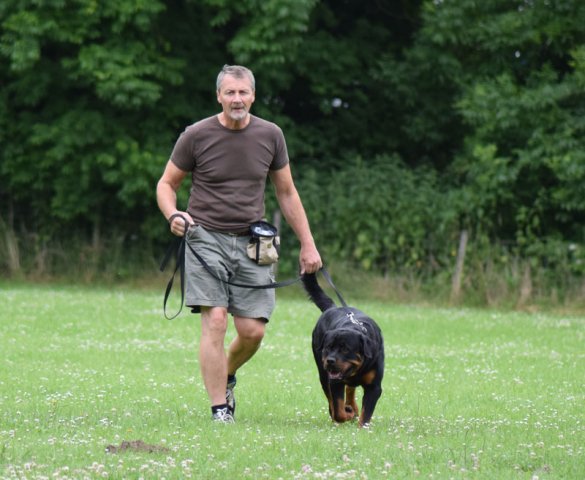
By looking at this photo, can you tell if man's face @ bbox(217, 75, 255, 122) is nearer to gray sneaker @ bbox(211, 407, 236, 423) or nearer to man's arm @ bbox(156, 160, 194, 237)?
man's arm @ bbox(156, 160, 194, 237)

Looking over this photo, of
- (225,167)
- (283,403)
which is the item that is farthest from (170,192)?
(283,403)

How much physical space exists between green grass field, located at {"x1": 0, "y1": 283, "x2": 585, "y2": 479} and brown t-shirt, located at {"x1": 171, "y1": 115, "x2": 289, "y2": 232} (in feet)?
4.51

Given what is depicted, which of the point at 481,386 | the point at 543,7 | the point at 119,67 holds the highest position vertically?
the point at 543,7

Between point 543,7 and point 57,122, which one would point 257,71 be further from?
point 543,7

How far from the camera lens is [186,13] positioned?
931 inches

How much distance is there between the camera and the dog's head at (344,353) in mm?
7332

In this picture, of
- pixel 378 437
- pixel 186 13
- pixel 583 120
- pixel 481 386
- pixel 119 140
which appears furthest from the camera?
pixel 186 13

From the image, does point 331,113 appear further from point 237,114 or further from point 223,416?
point 223,416

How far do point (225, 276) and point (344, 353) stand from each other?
97 cm

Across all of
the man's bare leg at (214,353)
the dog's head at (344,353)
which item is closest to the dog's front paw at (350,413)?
the dog's head at (344,353)

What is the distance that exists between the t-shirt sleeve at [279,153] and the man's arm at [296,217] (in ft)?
0.16

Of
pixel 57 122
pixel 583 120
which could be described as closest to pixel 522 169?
pixel 583 120

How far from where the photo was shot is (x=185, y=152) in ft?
24.9

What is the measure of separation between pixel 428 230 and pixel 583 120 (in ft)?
11.3
